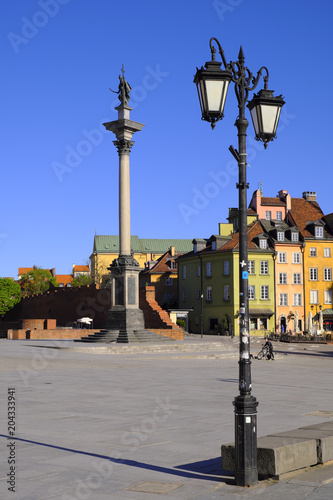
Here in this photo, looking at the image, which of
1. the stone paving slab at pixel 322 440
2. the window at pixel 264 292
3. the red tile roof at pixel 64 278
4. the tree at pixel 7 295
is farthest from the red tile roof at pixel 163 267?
the red tile roof at pixel 64 278

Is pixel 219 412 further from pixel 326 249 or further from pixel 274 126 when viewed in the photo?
pixel 326 249

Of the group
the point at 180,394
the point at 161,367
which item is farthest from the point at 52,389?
the point at 161,367

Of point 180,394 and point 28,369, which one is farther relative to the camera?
point 28,369

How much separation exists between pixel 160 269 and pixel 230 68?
3307 inches

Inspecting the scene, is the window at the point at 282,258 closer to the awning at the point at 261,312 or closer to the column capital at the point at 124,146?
the awning at the point at 261,312

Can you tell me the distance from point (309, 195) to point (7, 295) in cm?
4938

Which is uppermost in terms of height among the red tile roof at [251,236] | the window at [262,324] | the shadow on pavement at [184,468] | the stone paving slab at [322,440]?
the red tile roof at [251,236]

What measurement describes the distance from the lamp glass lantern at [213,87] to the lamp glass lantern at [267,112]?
28.1 inches

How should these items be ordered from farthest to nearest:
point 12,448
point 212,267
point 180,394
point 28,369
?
point 212,267
point 28,369
point 180,394
point 12,448

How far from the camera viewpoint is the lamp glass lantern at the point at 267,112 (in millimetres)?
8414

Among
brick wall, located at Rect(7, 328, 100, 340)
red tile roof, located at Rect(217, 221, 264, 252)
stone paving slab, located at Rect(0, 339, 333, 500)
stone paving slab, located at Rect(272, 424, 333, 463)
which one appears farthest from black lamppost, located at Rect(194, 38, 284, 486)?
red tile roof, located at Rect(217, 221, 264, 252)

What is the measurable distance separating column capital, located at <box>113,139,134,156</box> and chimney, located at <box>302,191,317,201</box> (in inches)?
1954

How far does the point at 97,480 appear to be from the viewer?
7.29 metres

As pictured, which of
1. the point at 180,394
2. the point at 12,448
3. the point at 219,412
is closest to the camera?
the point at 12,448
